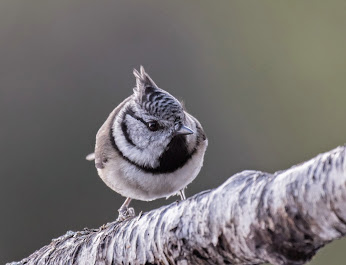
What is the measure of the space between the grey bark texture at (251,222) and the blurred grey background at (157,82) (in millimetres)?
4085

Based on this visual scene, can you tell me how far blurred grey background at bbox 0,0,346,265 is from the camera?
666cm

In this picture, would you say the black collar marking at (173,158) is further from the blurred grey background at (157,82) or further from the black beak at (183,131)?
the blurred grey background at (157,82)

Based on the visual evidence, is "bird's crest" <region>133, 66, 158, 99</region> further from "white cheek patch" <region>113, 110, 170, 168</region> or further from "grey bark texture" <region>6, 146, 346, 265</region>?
"grey bark texture" <region>6, 146, 346, 265</region>

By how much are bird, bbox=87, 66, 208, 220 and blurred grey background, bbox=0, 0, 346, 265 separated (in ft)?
9.40

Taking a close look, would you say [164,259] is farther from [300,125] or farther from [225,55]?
[225,55]

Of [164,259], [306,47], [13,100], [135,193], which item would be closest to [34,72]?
[13,100]

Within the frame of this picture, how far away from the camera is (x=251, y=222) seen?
6.14 ft

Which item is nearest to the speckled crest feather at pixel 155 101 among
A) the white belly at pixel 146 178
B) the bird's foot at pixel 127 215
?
the white belly at pixel 146 178

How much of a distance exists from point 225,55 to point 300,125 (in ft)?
5.40

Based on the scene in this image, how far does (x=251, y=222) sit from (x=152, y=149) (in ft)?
5.00

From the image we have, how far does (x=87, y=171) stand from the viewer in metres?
6.65

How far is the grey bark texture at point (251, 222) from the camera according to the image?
1706mm

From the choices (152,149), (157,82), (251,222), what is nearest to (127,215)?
(152,149)

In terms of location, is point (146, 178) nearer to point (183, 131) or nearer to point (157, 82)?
point (183, 131)
